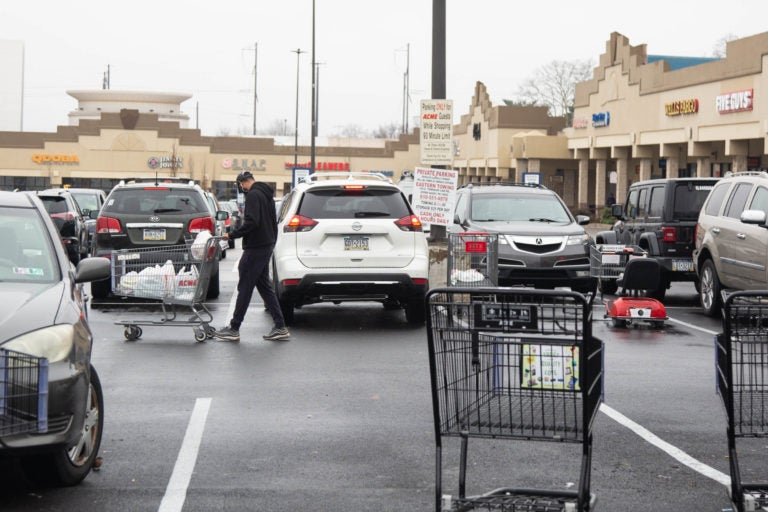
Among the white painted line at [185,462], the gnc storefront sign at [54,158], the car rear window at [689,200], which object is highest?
the gnc storefront sign at [54,158]

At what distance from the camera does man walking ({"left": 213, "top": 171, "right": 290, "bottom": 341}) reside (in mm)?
12781

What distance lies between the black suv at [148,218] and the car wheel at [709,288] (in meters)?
7.33

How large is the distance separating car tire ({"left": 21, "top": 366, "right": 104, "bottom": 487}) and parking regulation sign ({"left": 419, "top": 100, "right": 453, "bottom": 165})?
504 inches

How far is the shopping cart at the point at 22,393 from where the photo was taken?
→ 5.54 meters

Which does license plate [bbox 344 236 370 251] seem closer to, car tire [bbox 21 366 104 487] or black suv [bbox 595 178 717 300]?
black suv [bbox 595 178 717 300]

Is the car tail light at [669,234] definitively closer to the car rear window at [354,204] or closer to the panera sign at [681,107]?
the car rear window at [354,204]

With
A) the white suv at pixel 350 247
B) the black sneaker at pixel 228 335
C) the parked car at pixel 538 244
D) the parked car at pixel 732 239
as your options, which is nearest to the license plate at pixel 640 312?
the parked car at pixel 732 239

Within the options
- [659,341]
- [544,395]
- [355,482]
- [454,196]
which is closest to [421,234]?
[659,341]

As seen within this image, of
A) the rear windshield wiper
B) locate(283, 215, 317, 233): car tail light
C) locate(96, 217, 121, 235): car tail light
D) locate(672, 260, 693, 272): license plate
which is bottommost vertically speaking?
locate(672, 260, 693, 272): license plate

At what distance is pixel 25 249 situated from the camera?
727 cm

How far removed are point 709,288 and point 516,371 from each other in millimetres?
11385

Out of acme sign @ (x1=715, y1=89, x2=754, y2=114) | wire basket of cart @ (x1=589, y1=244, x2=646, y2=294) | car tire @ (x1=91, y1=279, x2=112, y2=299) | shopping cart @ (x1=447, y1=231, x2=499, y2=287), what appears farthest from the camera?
acme sign @ (x1=715, y1=89, x2=754, y2=114)

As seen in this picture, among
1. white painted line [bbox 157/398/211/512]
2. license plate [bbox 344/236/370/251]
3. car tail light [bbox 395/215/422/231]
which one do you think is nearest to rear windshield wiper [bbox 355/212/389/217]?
car tail light [bbox 395/215/422/231]

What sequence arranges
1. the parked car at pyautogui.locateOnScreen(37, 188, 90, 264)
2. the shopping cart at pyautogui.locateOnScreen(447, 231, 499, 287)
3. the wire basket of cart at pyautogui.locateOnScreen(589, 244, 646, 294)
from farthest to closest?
the parked car at pyautogui.locateOnScreen(37, 188, 90, 264)
the wire basket of cart at pyautogui.locateOnScreen(589, 244, 646, 294)
the shopping cart at pyautogui.locateOnScreen(447, 231, 499, 287)
